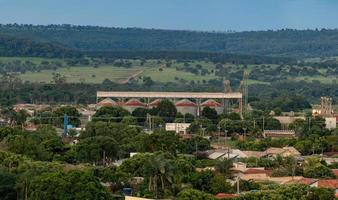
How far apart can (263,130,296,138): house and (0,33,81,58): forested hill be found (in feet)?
319

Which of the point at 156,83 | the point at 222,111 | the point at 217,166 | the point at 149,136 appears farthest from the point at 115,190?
the point at 156,83

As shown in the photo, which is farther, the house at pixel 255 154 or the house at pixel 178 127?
the house at pixel 178 127

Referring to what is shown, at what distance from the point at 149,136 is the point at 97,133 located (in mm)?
6098

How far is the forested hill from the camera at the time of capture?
182 meters

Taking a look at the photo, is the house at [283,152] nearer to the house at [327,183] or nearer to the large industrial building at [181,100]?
the house at [327,183]

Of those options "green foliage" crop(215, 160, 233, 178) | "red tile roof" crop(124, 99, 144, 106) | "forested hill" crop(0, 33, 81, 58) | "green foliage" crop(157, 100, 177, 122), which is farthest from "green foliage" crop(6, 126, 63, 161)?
"forested hill" crop(0, 33, 81, 58)

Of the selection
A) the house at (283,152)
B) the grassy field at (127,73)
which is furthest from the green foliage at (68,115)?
the grassy field at (127,73)

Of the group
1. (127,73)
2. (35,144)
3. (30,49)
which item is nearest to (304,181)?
(35,144)

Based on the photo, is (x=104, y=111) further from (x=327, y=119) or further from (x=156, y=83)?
(x=156, y=83)

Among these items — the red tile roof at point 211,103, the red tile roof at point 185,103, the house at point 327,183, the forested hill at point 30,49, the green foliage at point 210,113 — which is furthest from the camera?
the forested hill at point 30,49

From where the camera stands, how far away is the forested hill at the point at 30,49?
182250mm

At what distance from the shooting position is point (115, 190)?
160ft

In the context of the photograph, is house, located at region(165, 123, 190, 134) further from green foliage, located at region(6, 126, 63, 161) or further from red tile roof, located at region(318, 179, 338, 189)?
red tile roof, located at region(318, 179, 338, 189)

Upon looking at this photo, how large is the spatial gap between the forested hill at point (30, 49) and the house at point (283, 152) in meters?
114
